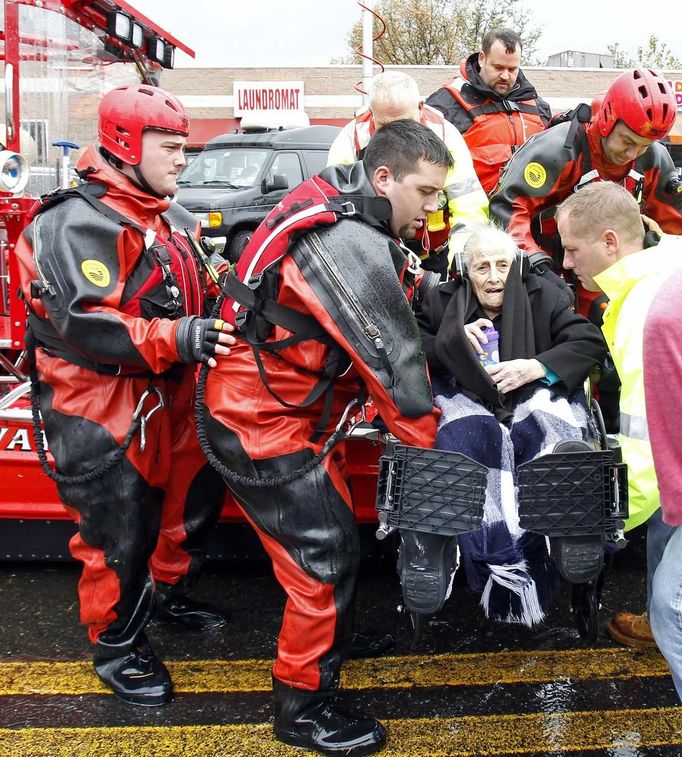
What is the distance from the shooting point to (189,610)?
11.7ft

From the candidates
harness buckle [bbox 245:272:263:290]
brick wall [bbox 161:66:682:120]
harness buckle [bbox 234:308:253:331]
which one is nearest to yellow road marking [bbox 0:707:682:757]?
harness buckle [bbox 234:308:253:331]

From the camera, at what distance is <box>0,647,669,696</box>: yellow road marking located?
308 centimetres

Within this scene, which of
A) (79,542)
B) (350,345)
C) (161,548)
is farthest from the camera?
(161,548)

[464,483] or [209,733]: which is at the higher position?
→ [464,483]

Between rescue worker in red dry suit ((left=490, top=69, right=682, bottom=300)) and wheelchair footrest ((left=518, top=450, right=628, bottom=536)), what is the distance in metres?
1.32

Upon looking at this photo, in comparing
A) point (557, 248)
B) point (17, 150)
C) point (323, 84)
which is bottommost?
point (557, 248)

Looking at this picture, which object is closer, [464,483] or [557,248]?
[464,483]

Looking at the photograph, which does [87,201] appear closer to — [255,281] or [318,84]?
[255,281]

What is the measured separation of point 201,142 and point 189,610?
21277 mm

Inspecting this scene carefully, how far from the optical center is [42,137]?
4711 mm

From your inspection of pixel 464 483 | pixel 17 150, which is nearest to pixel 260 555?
pixel 464 483

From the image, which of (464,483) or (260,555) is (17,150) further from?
(464,483)

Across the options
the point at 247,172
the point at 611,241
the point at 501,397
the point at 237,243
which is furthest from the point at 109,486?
the point at 247,172

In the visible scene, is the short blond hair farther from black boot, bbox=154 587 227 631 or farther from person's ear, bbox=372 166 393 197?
black boot, bbox=154 587 227 631
